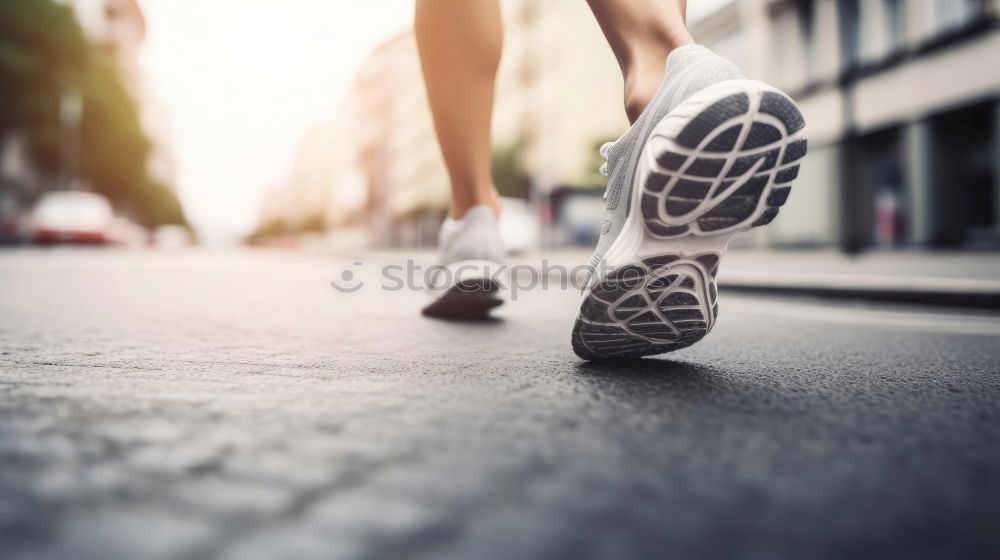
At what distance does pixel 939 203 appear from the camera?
41.9 feet

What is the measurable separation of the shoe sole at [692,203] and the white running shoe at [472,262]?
1.00 metres

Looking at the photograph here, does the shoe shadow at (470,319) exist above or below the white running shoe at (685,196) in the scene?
below

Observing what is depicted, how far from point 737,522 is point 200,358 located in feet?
3.90

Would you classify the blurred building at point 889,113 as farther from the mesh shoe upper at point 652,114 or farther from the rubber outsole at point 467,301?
the mesh shoe upper at point 652,114

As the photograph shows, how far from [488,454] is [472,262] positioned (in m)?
1.61

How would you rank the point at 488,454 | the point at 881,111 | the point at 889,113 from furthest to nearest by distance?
the point at 881,111 < the point at 889,113 < the point at 488,454

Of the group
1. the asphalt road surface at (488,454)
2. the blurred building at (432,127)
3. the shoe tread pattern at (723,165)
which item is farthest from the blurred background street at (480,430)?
the blurred building at (432,127)

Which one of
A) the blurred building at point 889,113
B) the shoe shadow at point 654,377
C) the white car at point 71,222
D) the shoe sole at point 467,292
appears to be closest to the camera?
the shoe shadow at point 654,377

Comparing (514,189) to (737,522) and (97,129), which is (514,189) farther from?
(737,522)

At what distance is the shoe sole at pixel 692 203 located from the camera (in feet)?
4.10

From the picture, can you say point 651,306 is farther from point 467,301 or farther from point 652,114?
point 467,301

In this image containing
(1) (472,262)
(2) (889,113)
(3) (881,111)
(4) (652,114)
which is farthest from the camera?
(3) (881,111)

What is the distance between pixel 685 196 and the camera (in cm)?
127

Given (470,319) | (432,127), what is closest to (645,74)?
(470,319)
